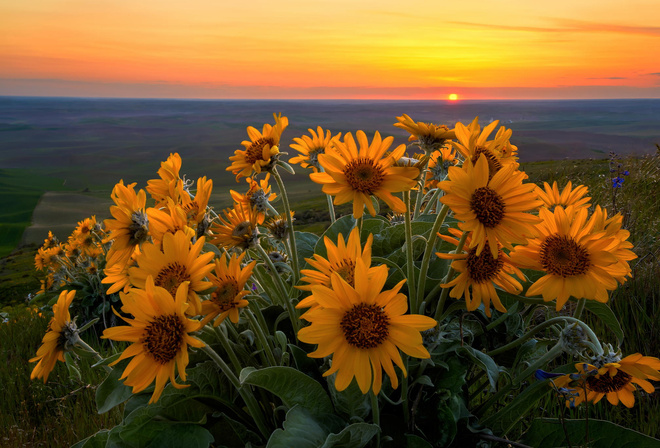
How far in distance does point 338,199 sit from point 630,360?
113cm

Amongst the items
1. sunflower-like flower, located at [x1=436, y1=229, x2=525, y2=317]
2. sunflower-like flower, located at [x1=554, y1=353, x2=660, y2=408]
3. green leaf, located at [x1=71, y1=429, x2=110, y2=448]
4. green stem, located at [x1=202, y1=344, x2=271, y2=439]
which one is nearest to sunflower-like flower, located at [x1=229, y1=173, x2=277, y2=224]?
green stem, located at [x1=202, y1=344, x2=271, y2=439]

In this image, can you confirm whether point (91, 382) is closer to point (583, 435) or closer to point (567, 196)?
point (583, 435)

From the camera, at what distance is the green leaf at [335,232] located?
228cm

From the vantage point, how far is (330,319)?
4.13ft

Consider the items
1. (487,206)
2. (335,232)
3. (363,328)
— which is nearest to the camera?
(363,328)

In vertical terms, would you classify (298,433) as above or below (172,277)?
below

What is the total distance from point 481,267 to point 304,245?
1194 millimetres

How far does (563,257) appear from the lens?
5.29 feet

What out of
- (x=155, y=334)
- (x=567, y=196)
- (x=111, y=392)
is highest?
(x=567, y=196)

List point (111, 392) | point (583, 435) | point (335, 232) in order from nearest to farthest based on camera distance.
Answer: point (111, 392) < point (583, 435) < point (335, 232)

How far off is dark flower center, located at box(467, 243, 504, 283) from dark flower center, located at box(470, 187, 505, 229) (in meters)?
0.15

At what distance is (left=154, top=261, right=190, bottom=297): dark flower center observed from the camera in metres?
1.49

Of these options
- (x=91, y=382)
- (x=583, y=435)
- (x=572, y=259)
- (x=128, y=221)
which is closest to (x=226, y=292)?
(x=128, y=221)

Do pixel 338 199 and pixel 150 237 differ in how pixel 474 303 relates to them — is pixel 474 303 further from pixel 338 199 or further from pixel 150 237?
pixel 150 237
